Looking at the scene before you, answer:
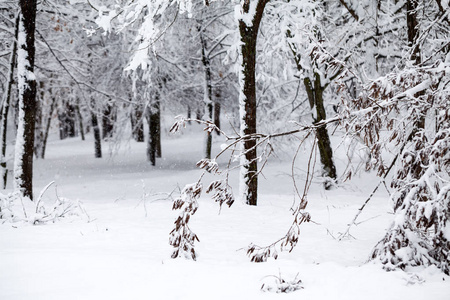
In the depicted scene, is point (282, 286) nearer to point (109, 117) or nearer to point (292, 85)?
point (292, 85)

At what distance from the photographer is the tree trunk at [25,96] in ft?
27.9

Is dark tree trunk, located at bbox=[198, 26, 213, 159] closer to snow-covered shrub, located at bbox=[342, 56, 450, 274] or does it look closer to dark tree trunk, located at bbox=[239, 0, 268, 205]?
dark tree trunk, located at bbox=[239, 0, 268, 205]

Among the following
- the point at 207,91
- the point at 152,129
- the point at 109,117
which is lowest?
the point at 152,129

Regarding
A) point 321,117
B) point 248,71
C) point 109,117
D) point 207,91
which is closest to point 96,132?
point 109,117

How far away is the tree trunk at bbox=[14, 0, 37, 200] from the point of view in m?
8.50

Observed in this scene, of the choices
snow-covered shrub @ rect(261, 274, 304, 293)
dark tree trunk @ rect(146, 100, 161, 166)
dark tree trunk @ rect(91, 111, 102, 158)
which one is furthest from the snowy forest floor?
dark tree trunk @ rect(91, 111, 102, 158)

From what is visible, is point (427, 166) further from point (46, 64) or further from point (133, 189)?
point (46, 64)

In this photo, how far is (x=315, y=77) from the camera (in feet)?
39.8

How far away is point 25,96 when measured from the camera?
8.55 meters

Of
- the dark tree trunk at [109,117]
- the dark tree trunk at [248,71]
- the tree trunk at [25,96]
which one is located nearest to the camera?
the dark tree trunk at [248,71]

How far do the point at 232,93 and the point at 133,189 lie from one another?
682 cm

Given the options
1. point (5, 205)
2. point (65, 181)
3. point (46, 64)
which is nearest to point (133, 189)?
point (65, 181)

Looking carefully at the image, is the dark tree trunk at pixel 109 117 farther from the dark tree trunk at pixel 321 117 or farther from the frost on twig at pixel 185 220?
the frost on twig at pixel 185 220

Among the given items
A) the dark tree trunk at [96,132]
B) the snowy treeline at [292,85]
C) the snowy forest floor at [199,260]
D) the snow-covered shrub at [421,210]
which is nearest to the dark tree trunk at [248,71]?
the snowy treeline at [292,85]
